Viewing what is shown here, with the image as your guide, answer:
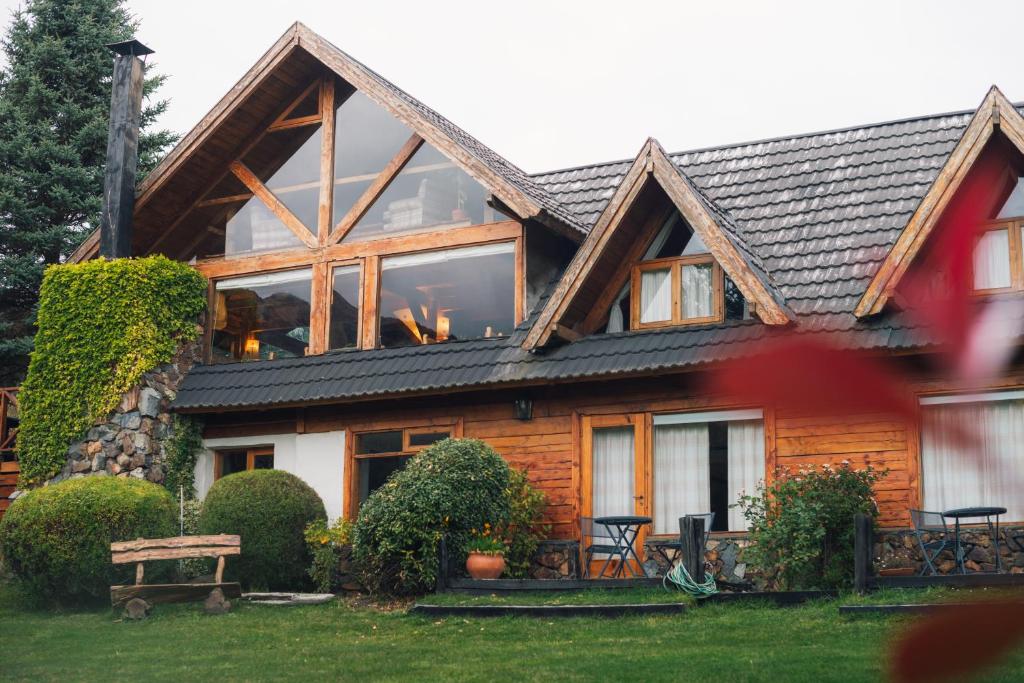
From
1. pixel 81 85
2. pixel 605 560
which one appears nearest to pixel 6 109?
pixel 81 85

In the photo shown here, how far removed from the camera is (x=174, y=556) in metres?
15.0

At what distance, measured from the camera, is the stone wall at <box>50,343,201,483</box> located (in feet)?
59.1

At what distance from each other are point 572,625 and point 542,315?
481cm

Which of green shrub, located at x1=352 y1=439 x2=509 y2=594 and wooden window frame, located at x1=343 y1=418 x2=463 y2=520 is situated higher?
wooden window frame, located at x1=343 y1=418 x2=463 y2=520

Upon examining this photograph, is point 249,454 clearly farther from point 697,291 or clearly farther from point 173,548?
point 697,291

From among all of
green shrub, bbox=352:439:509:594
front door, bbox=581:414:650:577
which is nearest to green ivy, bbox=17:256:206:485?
green shrub, bbox=352:439:509:594

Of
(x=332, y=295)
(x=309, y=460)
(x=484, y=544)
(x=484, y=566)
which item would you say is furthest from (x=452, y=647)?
(x=332, y=295)

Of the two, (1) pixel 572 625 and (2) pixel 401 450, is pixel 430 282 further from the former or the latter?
(1) pixel 572 625

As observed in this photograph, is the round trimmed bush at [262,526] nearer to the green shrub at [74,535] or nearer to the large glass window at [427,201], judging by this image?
the green shrub at [74,535]

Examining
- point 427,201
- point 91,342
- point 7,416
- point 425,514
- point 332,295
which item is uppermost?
point 427,201

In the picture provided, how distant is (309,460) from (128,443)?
2.51 metres

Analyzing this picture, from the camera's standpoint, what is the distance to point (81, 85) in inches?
1123

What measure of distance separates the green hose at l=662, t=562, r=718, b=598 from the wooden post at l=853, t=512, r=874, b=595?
1413 millimetres

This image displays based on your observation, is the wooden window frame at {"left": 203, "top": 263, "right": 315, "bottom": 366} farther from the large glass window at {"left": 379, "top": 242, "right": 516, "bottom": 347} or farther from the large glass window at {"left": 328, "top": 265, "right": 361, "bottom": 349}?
the large glass window at {"left": 379, "top": 242, "right": 516, "bottom": 347}
